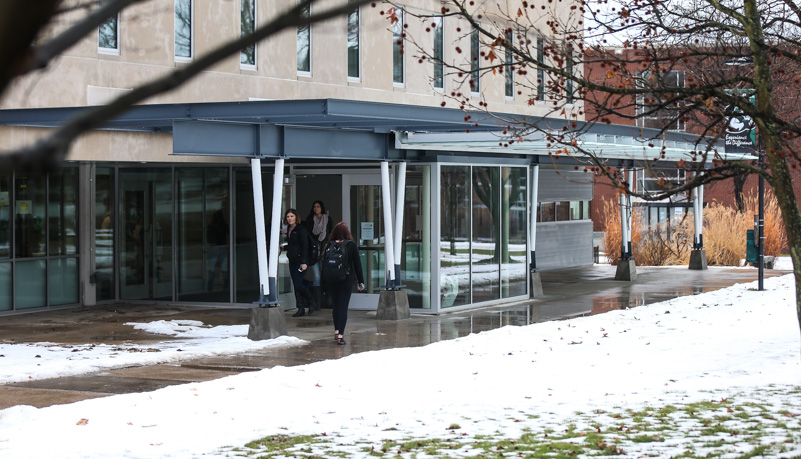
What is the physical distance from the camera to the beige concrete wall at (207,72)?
18.0 meters

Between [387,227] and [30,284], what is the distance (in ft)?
20.8

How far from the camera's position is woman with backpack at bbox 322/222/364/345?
47.4 feet

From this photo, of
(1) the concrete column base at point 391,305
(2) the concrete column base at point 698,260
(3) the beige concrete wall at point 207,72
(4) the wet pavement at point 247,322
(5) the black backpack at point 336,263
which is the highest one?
(3) the beige concrete wall at point 207,72

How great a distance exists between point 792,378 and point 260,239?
288 inches

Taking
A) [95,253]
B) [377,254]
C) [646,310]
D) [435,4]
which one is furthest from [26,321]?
[435,4]

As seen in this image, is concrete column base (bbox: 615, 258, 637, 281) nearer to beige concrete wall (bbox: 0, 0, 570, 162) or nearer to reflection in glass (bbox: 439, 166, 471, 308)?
beige concrete wall (bbox: 0, 0, 570, 162)

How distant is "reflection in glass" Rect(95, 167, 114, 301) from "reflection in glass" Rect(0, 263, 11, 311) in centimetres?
198

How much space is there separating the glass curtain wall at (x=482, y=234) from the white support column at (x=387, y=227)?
1.17 metres

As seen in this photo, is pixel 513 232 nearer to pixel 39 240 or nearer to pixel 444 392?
pixel 39 240

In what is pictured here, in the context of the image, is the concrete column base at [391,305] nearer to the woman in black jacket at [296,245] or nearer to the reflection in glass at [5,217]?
the woman in black jacket at [296,245]

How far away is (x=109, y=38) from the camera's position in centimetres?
1892

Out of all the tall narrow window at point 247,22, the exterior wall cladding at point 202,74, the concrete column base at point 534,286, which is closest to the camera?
the exterior wall cladding at point 202,74

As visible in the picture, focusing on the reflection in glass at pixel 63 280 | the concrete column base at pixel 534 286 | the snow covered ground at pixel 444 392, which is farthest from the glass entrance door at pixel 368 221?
the reflection in glass at pixel 63 280

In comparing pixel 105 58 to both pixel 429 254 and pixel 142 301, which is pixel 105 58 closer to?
pixel 142 301
